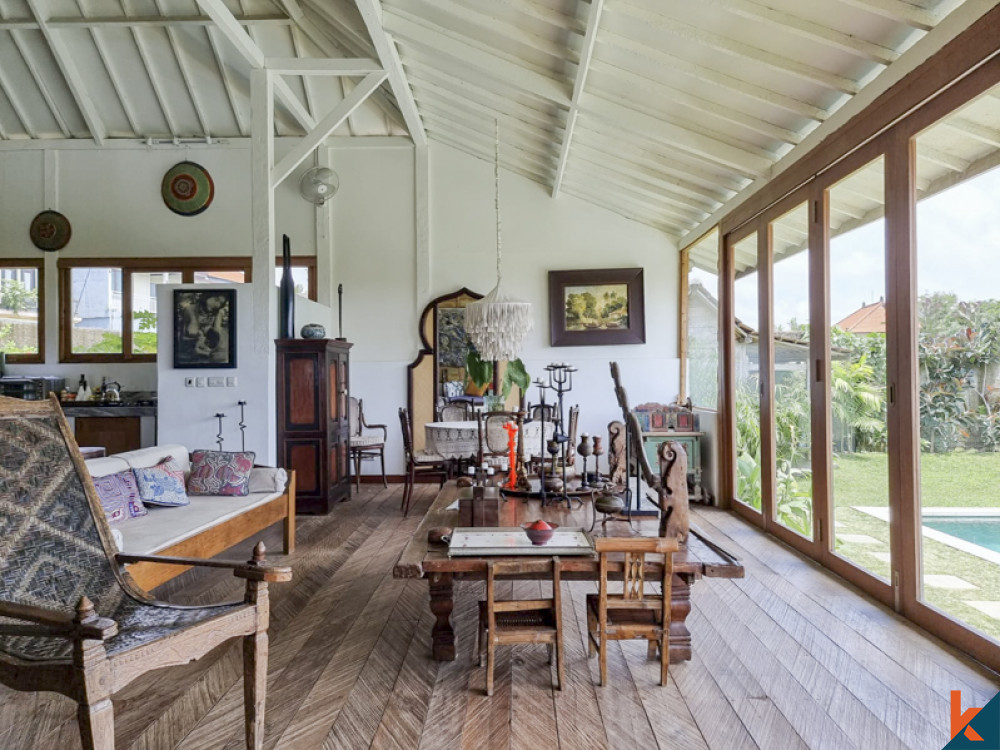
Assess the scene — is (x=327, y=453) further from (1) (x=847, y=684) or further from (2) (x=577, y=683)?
(1) (x=847, y=684)

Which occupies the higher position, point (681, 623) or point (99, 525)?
point (99, 525)

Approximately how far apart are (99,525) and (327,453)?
321 cm

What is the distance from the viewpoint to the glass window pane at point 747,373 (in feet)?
15.5

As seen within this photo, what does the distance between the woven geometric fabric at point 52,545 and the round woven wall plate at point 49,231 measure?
5.92 m

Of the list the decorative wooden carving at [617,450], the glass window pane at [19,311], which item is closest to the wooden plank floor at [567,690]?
the decorative wooden carving at [617,450]

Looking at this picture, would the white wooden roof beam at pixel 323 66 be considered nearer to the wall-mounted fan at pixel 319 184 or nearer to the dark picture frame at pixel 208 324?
the wall-mounted fan at pixel 319 184

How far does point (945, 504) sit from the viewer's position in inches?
104

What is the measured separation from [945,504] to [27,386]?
797cm

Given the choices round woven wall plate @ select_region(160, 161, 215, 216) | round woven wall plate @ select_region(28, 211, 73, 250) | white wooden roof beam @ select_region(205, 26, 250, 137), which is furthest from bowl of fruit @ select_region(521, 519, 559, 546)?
round woven wall plate @ select_region(28, 211, 73, 250)

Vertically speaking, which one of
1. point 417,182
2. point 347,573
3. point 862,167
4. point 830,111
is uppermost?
point 417,182

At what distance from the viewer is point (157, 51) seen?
6230mm

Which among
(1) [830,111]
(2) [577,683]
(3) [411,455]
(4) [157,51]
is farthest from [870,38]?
(4) [157,51]

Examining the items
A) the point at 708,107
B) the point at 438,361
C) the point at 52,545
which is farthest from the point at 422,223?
the point at 52,545

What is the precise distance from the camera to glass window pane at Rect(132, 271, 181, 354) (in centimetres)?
688
